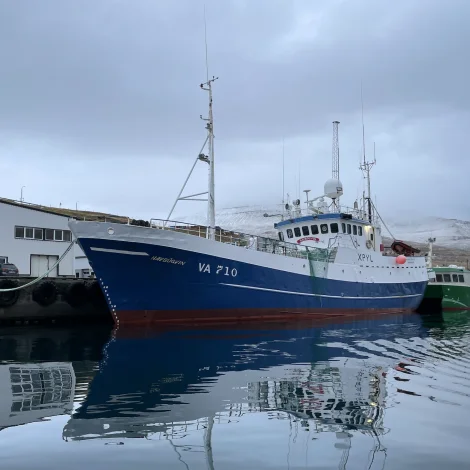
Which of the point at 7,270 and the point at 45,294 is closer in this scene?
the point at 45,294

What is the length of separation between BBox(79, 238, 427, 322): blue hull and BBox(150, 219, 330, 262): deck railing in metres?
1.23

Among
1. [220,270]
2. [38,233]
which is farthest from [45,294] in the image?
[38,233]

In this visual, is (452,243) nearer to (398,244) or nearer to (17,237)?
(398,244)

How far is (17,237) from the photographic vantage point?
2950 centimetres

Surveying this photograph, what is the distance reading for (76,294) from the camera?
917 inches

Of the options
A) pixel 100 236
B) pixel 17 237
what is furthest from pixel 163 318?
pixel 17 237

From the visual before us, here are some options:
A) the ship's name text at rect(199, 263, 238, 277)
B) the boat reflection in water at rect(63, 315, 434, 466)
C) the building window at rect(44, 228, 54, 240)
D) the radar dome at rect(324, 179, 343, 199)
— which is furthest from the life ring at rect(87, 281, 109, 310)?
the radar dome at rect(324, 179, 343, 199)

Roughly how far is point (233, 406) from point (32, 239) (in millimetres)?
26273

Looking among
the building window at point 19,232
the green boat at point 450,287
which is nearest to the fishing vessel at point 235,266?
the green boat at point 450,287

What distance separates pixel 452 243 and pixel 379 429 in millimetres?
144794

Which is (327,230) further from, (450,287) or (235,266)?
(450,287)

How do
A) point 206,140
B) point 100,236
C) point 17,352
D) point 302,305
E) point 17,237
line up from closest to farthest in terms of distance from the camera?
point 17,352
point 100,236
point 206,140
point 302,305
point 17,237

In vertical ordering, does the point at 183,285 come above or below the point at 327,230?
below

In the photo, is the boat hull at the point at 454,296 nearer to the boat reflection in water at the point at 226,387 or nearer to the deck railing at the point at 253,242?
the deck railing at the point at 253,242
